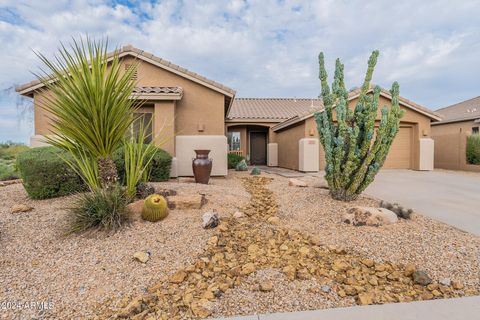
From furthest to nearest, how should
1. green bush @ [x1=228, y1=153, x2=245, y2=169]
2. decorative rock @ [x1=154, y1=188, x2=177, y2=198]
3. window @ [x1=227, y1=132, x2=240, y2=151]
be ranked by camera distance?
window @ [x1=227, y1=132, x2=240, y2=151]
green bush @ [x1=228, y1=153, x2=245, y2=169]
decorative rock @ [x1=154, y1=188, x2=177, y2=198]

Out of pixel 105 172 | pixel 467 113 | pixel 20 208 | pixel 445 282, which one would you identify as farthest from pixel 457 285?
pixel 467 113

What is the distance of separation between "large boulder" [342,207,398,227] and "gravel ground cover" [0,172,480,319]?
0.43 ft

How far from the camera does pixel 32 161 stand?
5.19 meters

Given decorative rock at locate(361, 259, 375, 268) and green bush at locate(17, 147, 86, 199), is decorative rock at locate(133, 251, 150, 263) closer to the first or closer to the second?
decorative rock at locate(361, 259, 375, 268)

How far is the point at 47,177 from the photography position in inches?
203

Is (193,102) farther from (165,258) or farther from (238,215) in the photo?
(165,258)

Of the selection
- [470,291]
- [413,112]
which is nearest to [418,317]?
[470,291]

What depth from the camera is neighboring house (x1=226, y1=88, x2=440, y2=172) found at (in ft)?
41.7

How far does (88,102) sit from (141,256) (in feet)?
8.02

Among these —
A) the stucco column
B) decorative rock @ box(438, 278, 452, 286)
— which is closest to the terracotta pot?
the stucco column

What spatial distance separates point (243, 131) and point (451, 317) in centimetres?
1677

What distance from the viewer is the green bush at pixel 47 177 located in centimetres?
512

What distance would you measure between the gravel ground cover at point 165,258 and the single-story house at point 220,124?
2036 millimetres

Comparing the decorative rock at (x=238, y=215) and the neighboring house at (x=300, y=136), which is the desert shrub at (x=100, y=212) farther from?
the neighboring house at (x=300, y=136)
